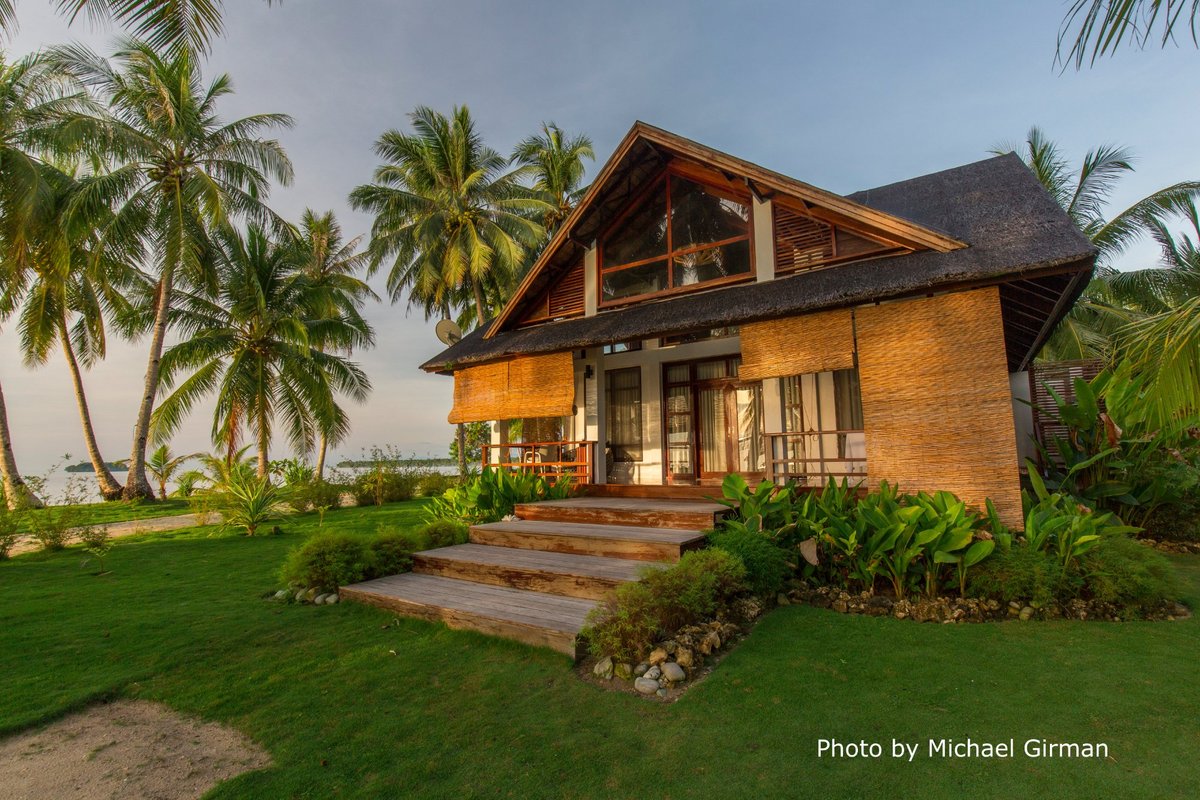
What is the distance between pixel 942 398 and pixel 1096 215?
734 inches

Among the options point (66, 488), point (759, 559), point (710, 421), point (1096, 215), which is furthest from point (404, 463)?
point (1096, 215)

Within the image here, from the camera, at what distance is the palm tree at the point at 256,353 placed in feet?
55.7

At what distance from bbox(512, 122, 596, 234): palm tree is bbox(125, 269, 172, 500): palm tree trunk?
45.0ft

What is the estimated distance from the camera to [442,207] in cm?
2155

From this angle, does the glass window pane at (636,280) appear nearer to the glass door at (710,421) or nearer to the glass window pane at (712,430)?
the glass door at (710,421)

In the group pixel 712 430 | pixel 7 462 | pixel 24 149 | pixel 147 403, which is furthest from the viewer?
pixel 147 403

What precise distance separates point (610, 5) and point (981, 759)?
11.5m

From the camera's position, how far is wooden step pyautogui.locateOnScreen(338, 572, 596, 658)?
4.06m

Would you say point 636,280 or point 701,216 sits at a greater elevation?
point 701,216

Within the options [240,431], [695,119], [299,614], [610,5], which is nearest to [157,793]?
[299,614]

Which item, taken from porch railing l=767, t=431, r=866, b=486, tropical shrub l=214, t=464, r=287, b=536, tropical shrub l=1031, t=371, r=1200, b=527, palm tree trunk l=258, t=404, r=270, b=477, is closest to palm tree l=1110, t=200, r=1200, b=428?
tropical shrub l=1031, t=371, r=1200, b=527

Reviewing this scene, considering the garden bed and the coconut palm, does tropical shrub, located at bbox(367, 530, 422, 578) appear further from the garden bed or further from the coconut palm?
the coconut palm

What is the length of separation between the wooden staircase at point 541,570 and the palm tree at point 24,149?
12.5m

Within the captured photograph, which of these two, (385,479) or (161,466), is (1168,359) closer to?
(385,479)
